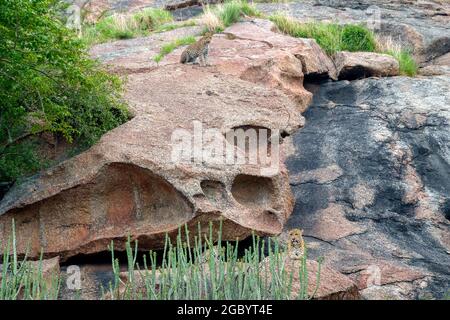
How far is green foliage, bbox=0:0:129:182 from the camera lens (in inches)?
329

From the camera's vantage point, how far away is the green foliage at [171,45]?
13.0 m

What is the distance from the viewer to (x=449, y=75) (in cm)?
1325

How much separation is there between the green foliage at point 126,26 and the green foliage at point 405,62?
4967mm

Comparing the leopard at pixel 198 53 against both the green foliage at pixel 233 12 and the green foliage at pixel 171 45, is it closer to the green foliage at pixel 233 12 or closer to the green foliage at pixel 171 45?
the green foliage at pixel 171 45

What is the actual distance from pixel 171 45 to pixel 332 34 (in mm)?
3240

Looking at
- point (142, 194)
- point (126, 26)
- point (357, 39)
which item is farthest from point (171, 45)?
point (142, 194)

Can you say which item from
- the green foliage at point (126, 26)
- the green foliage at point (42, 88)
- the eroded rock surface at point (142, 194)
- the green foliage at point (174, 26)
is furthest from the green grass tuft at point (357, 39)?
the green foliage at point (42, 88)

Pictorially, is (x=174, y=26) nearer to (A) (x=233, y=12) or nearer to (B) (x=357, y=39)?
(A) (x=233, y=12)

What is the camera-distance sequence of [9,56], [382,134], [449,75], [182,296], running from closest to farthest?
[182,296], [9,56], [382,134], [449,75]

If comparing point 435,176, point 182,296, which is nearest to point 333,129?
point 435,176
